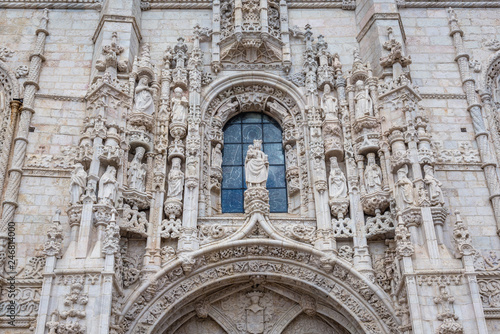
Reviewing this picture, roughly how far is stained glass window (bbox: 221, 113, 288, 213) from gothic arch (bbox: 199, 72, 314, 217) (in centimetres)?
19

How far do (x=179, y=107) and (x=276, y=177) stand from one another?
8.17 ft

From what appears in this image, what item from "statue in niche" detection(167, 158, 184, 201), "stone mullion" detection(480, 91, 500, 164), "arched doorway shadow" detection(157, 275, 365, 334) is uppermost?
"stone mullion" detection(480, 91, 500, 164)

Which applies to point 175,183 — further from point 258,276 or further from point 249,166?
point 258,276

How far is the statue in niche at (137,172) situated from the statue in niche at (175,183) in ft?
1.63

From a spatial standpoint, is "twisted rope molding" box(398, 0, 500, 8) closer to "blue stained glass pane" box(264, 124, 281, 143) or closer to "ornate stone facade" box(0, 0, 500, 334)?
"ornate stone facade" box(0, 0, 500, 334)

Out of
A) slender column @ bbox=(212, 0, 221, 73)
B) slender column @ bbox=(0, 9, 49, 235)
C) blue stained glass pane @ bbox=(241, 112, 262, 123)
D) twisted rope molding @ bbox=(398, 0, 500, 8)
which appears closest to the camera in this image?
slender column @ bbox=(0, 9, 49, 235)

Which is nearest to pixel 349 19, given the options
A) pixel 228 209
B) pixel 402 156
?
pixel 402 156

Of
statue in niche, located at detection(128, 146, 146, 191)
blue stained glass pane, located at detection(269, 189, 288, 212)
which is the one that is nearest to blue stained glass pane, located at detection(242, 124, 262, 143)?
blue stained glass pane, located at detection(269, 189, 288, 212)

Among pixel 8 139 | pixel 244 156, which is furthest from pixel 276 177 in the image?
pixel 8 139

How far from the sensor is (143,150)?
41.5 ft

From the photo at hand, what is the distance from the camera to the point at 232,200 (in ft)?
43.5

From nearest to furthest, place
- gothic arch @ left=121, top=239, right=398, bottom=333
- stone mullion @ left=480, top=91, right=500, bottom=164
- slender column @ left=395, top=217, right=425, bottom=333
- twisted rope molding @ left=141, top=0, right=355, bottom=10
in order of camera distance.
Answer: slender column @ left=395, top=217, right=425, bottom=333 → gothic arch @ left=121, top=239, right=398, bottom=333 → stone mullion @ left=480, top=91, right=500, bottom=164 → twisted rope molding @ left=141, top=0, right=355, bottom=10

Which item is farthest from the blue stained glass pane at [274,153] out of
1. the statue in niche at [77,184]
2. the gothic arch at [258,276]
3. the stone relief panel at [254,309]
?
the statue in niche at [77,184]

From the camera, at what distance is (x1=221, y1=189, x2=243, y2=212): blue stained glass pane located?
13.1 metres
